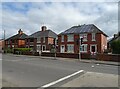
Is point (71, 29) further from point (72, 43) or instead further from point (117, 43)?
point (117, 43)

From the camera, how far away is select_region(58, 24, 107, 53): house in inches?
1773

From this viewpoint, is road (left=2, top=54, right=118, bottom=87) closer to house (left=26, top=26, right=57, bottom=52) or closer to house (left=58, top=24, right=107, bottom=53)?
house (left=58, top=24, right=107, bottom=53)

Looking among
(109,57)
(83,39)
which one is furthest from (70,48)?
(109,57)

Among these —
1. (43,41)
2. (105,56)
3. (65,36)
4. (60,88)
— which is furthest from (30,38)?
(60,88)

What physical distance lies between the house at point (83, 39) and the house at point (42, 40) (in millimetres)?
9494

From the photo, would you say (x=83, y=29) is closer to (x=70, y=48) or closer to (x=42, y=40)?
(x=70, y=48)

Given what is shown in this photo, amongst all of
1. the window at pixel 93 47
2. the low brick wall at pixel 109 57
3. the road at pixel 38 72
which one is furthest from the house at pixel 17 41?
the road at pixel 38 72

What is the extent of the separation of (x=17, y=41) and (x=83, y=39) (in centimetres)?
3588

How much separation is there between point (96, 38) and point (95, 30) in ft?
6.62

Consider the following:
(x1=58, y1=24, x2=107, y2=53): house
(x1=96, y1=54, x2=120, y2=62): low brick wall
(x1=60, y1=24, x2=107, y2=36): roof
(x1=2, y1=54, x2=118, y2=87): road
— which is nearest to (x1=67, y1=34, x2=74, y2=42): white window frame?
(x1=58, y1=24, x2=107, y2=53): house

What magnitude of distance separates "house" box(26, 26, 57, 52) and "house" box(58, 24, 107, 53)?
31.1 ft

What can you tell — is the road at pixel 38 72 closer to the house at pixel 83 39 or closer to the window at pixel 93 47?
the house at pixel 83 39

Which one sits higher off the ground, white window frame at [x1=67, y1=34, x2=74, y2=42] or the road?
white window frame at [x1=67, y1=34, x2=74, y2=42]

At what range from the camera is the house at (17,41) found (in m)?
73.8
